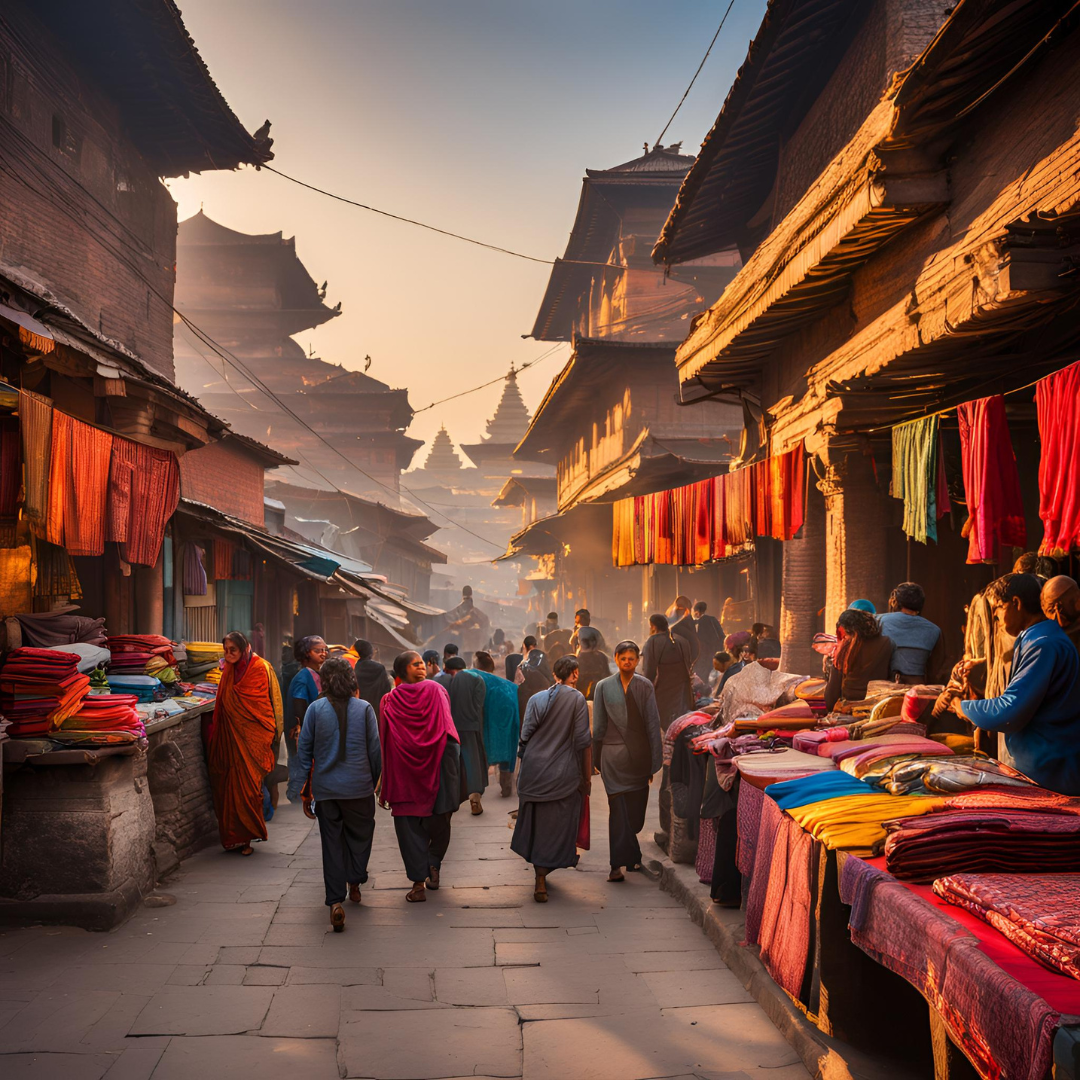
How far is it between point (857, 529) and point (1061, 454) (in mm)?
3869

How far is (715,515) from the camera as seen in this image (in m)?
9.77

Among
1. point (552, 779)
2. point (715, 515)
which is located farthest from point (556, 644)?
point (552, 779)

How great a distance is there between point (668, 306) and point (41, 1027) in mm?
23293

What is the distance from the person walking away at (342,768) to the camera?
5.96 m

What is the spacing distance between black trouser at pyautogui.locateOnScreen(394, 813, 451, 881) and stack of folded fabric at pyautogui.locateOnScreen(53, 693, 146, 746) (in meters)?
1.87

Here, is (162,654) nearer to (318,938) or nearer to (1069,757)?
(318,938)

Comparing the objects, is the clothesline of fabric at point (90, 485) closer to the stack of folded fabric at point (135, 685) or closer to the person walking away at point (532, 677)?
the stack of folded fabric at point (135, 685)

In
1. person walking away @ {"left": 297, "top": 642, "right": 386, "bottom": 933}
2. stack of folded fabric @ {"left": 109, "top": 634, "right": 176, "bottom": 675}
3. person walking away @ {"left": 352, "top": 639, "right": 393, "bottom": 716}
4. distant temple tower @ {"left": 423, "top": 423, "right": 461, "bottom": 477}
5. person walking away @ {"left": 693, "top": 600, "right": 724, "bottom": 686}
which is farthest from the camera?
distant temple tower @ {"left": 423, "top": 423, "right": 461, "bottom": 477}

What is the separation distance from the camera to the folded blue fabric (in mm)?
4301

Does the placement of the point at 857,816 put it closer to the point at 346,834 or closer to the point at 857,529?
the point at 346,834

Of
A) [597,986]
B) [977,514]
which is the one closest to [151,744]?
[597,986]

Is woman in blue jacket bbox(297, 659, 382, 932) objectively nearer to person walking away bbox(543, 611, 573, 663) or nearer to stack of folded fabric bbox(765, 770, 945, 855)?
stack of folded fabric bbox(765, 770, 945, 855)

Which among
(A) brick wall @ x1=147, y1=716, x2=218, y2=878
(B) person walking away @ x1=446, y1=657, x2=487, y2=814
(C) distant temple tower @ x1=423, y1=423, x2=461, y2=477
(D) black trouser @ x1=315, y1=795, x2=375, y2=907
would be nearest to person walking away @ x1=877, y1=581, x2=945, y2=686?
(D) black trouser @ x1=315, y1=795, x2=375, y2=907

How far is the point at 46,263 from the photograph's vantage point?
39.3 ft
